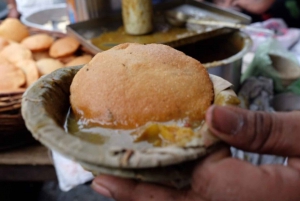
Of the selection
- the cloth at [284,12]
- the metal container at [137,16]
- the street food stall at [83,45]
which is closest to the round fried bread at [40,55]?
the street food stall at [83,45]

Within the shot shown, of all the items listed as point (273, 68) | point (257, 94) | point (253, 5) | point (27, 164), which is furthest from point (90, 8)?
point (253, 5)

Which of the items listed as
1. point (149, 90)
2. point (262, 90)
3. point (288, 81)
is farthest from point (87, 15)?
point (149, 90)

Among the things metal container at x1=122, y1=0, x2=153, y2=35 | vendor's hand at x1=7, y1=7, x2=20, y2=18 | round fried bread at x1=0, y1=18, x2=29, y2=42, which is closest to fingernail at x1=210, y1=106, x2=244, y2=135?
metal container at x1=122, y1=0, x2=153, y2=35

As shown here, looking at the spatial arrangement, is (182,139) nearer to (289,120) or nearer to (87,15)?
(289,120)

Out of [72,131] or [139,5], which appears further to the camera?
[139,5]

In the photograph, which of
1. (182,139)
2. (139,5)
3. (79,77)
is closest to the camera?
(182,139)

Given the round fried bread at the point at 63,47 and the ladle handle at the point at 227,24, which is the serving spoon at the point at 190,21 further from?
the round fried bread at the point at 63,47

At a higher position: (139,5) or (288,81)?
(139,5)
